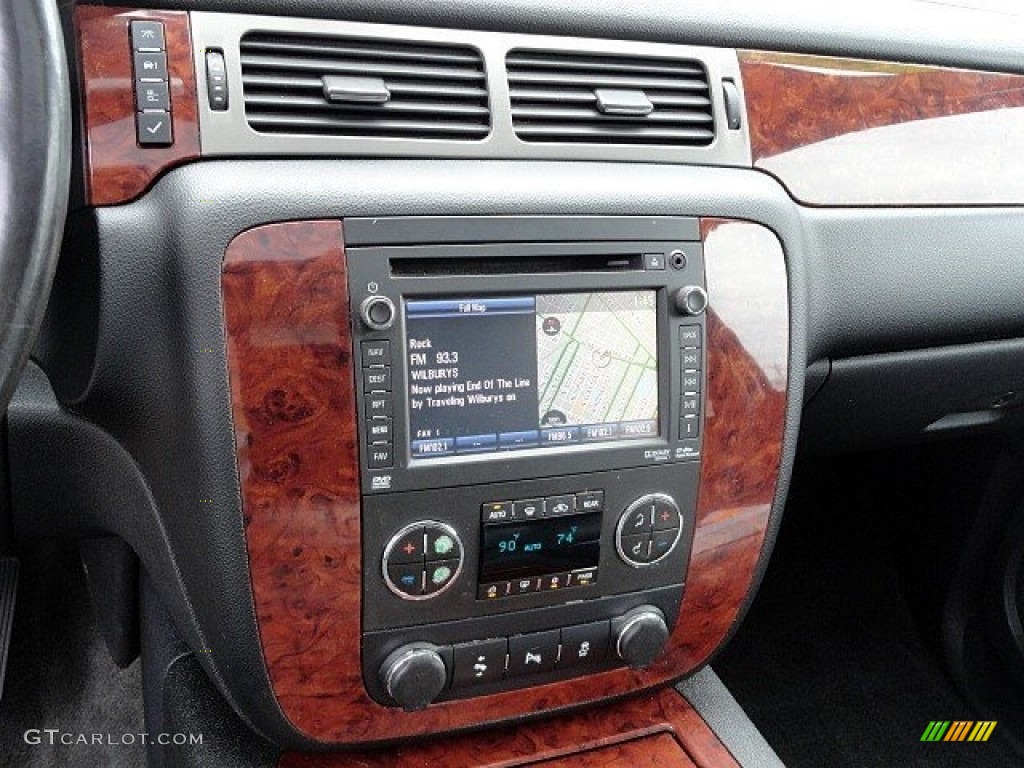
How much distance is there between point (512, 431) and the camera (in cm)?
98

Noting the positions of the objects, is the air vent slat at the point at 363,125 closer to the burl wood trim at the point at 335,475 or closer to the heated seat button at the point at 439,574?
the burl wood trim at the point at 335,475

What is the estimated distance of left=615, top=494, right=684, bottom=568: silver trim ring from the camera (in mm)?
1040

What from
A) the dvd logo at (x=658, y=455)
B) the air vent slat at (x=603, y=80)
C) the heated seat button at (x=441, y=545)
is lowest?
the heated seat button at (x=441, y=545)

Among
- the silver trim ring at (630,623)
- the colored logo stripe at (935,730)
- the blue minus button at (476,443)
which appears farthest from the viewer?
the colored logo stripe at (935,730)

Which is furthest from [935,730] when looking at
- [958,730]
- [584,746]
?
[584,746]

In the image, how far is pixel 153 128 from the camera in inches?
34.3

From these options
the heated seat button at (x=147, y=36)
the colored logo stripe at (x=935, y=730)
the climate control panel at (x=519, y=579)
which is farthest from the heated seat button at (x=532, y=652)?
the colored logo stripe at (x=935, y=730)

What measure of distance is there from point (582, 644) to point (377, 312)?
1.27 ft

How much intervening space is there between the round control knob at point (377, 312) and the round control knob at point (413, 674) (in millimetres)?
295

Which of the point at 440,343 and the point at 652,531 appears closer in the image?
the point at 440,343

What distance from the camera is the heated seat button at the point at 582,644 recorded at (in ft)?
3.49

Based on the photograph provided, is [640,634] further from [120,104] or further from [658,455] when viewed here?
[120,104]

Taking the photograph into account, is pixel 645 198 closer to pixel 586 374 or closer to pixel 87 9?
pixel 586 374

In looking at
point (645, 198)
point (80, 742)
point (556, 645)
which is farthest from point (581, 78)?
point (80, 742)
